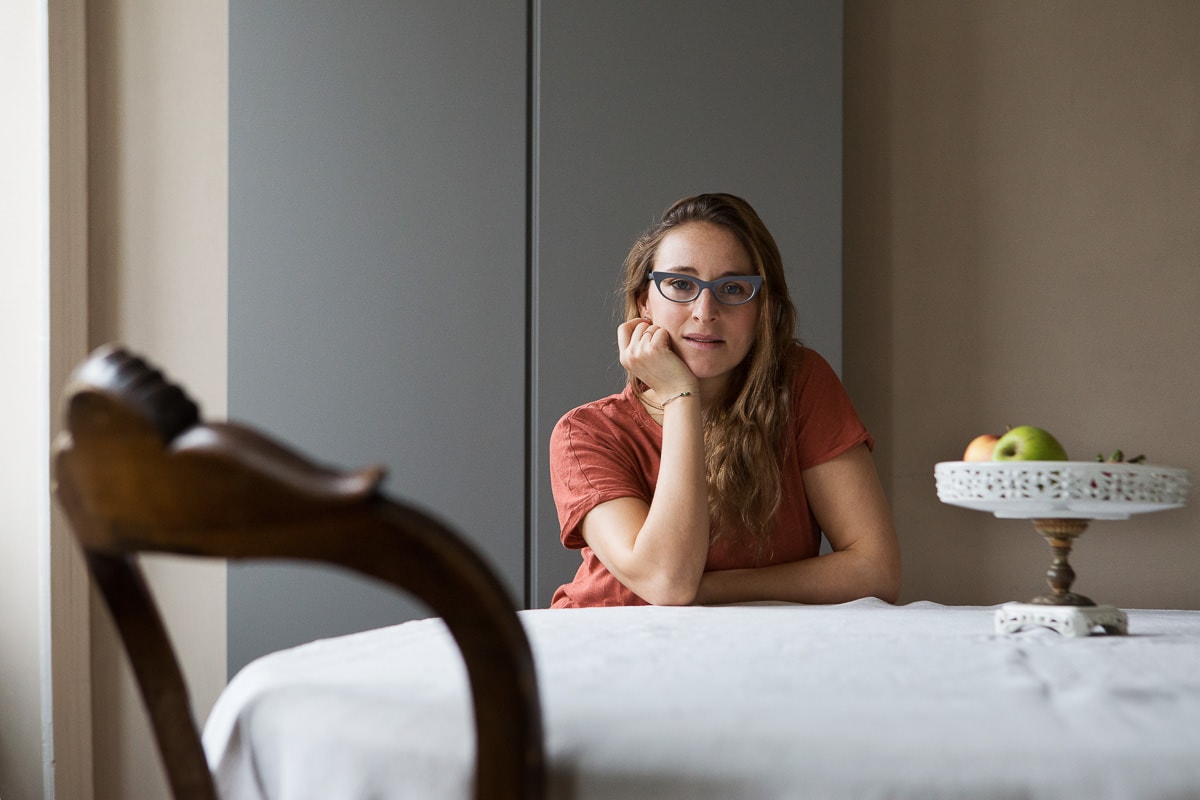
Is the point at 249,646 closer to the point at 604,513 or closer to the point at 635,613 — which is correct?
the point at 604,513

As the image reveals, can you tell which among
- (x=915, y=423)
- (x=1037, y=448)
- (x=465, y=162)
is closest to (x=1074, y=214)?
(x=915, y=423)

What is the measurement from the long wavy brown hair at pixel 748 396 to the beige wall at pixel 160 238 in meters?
1.43

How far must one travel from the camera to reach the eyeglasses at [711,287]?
206 centimetres

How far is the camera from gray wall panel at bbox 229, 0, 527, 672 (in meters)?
2.73

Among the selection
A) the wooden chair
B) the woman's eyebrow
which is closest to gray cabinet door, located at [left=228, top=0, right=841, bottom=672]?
the woman's eyebrow

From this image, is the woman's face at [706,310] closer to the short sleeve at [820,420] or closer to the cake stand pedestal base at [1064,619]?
the short sleeve at [820,420]

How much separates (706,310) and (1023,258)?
4.15 feet

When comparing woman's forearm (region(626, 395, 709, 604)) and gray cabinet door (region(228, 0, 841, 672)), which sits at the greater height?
gray cabinet door (region(228, 0, 841, 672))

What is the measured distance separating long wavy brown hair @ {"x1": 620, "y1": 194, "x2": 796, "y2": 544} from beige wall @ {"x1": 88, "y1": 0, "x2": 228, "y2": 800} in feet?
4.69

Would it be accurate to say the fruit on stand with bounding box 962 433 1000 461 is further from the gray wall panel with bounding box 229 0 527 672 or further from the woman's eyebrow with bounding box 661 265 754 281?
the gray wall panel with bounding box 229 0 527 672

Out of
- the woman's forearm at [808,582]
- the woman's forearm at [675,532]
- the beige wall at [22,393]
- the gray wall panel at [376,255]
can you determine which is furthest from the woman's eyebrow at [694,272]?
the beige wall at [22,393]

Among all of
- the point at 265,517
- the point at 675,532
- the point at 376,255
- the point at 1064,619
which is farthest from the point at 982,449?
the point at 376,255

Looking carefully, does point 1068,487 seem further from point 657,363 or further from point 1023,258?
point 1023,258

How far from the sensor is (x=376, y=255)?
2768mm
